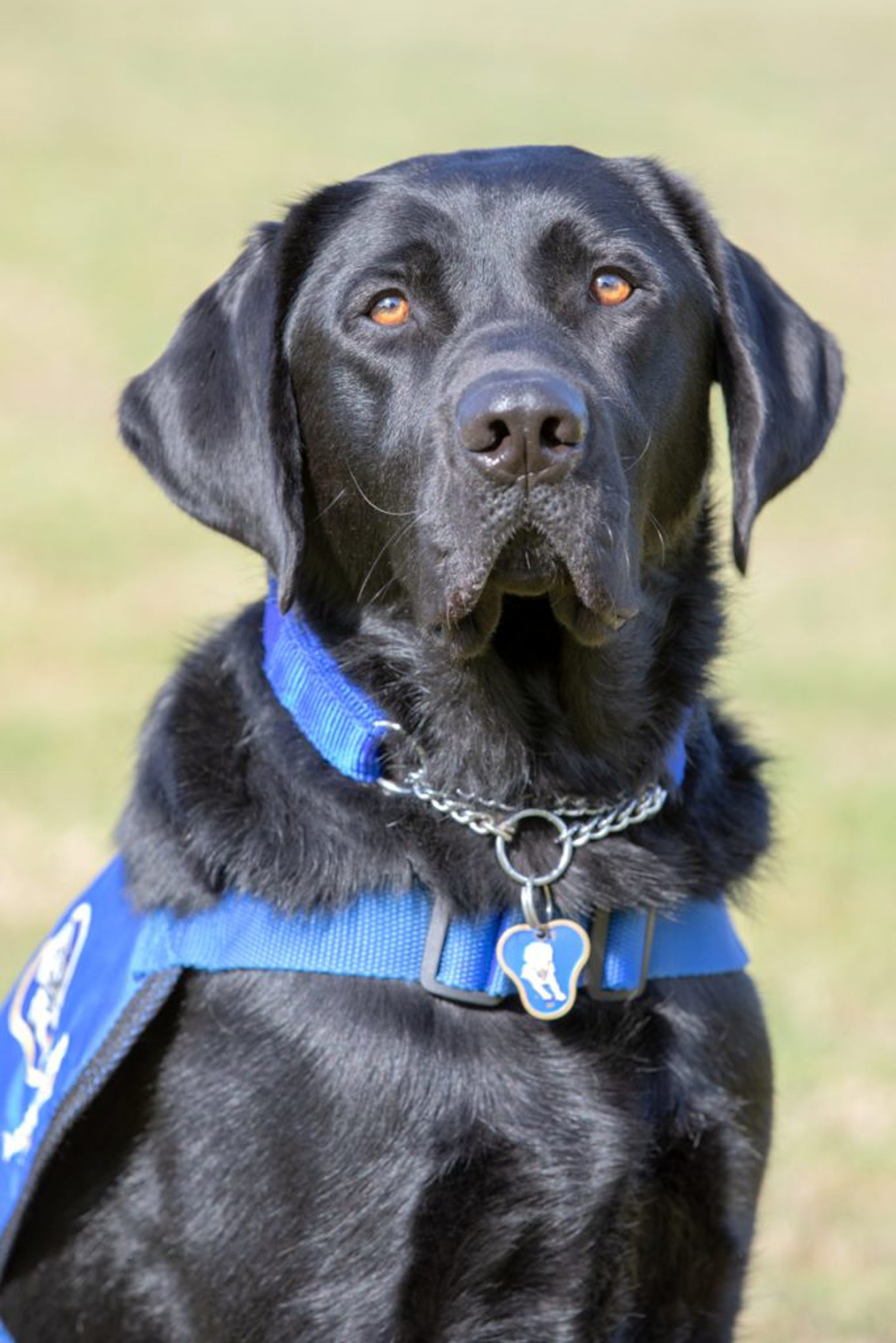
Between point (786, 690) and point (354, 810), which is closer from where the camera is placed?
point (354, 810)

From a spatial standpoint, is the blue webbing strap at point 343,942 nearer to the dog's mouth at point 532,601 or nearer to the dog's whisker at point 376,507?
the dog's mouth at point 532,601

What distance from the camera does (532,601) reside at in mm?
3121

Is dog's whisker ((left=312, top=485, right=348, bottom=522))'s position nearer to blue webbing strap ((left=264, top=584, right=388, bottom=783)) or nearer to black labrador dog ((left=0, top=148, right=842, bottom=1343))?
black labrador dog ((left=0, top=148, right=842, bottom=1343))

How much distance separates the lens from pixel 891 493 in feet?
46.0

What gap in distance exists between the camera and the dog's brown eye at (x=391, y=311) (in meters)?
3.07

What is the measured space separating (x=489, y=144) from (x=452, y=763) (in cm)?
1888

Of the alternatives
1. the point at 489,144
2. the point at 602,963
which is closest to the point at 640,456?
the point at 602,963

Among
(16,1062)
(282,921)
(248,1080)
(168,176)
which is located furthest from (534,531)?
(168,176)

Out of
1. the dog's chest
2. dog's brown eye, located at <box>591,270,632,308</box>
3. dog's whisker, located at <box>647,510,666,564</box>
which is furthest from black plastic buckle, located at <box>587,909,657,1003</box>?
dog's brown eye, located at <box>591,270,632,308</box>

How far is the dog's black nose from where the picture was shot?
107 inches

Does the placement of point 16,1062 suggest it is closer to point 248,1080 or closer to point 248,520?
point 248,1080

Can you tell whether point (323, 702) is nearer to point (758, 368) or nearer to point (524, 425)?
point (524, 425)

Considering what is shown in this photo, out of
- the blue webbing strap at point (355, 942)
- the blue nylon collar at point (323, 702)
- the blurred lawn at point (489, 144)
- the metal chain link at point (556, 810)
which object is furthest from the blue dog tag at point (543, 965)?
the blurred lawn at point (489, 144)

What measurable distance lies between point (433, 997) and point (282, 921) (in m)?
0.25
